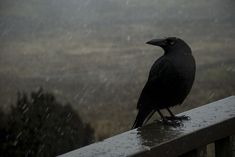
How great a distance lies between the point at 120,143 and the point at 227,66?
Result: 21.9ft

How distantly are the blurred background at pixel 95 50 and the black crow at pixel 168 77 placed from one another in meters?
4.25

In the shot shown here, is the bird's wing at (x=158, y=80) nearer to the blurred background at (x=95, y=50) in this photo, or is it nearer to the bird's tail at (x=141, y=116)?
the bird's tail at (x=141, y=116)

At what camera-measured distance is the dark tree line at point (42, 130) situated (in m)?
6.61

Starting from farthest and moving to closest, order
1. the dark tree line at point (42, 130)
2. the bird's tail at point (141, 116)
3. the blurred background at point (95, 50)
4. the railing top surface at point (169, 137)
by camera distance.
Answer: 1. the dark tree line at point (42, 130)
2. the blurred background at point (95, 50)
3. the bird's tail at point (141, 116)
4. the railing top surface at point (169, 137)

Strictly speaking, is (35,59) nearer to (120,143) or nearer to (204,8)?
(204,8)

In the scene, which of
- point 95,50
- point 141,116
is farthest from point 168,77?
point 95,50

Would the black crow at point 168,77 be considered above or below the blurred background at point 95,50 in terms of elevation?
above

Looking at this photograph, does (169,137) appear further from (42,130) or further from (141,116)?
(42,130)

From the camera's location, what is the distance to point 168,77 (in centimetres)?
207

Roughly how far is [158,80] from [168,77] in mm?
46

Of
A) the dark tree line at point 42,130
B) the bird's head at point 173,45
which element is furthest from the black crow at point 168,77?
the dark tree line at point 42,130

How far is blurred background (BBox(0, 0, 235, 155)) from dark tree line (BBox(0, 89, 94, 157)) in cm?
13

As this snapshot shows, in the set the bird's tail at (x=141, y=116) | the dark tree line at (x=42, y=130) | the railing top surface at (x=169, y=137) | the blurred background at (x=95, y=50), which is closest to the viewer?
the railing top surface at (x=169, y=137)

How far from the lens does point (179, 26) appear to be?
22.6 ft
